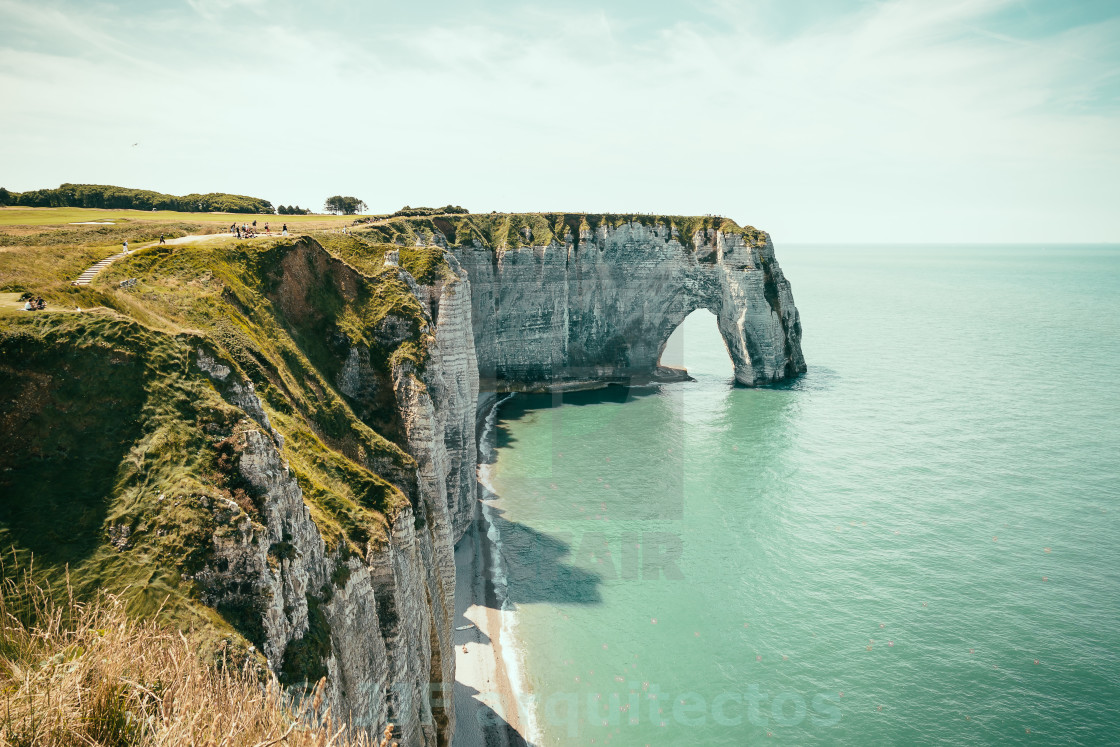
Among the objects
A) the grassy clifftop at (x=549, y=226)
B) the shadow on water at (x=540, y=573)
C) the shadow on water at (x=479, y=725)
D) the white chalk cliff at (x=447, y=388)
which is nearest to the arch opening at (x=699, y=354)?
the white chalk cliff at (x=447, y=388)

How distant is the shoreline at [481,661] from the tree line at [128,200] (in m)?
49.5

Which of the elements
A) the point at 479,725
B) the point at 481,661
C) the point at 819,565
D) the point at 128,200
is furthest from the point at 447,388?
the point at 128,200

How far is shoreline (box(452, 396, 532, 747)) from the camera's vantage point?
31.1 metres

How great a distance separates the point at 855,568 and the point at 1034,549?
13.7m

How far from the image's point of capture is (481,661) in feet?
118

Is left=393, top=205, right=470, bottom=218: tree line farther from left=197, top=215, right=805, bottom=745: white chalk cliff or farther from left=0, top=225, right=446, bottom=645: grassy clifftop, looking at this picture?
left=0, top=225, right=446, bottom=645: grassy clifftop

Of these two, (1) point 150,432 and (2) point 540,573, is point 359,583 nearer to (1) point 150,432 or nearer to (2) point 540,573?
(1) point 150,432

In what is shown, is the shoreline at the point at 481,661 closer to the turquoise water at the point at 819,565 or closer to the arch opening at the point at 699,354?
the turquoise water at the point at 819,565

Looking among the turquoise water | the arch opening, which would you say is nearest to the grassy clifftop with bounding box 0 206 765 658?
the turquoise water

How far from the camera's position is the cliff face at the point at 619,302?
3588 inches

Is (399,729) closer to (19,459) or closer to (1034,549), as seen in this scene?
(19,459)

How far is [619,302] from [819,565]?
58.3 m

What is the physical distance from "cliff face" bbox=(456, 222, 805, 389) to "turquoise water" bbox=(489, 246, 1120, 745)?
878 centimetres

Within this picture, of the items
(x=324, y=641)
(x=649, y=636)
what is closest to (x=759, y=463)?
(x=649, y=636)
